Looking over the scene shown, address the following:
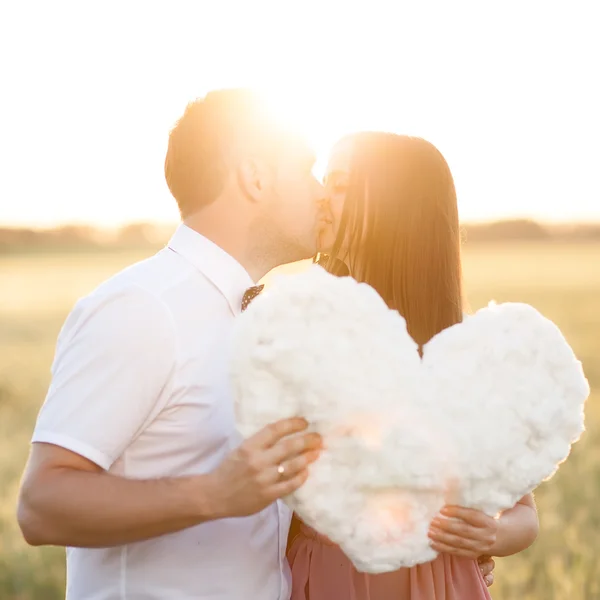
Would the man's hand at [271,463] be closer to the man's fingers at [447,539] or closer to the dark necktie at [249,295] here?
the man's fingers at [447,539]

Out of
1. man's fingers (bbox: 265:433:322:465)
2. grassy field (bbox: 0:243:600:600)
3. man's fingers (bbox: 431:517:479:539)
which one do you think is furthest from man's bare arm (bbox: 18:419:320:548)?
grassy field (bbox: 0:243:600:600)

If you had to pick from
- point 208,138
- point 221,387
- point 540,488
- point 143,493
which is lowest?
point 540,488

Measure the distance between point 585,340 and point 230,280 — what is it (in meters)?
18.8

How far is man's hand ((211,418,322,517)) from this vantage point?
7.13 ft

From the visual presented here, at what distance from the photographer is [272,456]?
7.12 feet

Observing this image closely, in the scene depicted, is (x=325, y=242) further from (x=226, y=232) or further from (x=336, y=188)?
(x=226, y=232)

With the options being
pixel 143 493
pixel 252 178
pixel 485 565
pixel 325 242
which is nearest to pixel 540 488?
pixel 485 565

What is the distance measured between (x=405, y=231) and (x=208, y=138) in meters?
0.73

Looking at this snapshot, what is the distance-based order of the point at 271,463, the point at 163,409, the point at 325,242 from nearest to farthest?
1. the point at 271,463
2. the point at 163,409
3. the point at 325,242

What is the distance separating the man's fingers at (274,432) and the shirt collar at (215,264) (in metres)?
0.70

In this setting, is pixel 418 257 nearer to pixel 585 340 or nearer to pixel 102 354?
pixel 102 354

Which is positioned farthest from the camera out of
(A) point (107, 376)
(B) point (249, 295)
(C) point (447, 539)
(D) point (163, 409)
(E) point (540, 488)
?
(E) point (540, 488)

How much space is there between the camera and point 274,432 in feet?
7.13

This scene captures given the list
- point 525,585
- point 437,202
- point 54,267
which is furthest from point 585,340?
point 54,267
